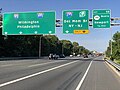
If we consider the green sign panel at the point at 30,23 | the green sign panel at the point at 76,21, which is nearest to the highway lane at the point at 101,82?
the green sign panel at the point at 76,21

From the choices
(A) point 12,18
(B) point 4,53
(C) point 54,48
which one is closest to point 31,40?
(B) point 4,53

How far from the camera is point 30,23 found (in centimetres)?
5125

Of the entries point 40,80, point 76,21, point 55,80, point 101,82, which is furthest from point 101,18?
point 40,80

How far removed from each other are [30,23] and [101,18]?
11.5m

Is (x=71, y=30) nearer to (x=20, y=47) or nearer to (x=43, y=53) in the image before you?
(x=20, y=47)

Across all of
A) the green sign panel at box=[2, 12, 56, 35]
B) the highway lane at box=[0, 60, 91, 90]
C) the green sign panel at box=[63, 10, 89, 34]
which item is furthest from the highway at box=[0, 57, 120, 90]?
the green sign panel at box=[2, 12, 56, 35]

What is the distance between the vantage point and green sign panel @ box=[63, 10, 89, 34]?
163 feet

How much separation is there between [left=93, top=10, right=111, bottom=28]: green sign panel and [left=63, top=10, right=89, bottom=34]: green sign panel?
58.0 inches

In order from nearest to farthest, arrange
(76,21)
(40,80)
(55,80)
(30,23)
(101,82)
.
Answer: (40,80) → (101,82) → (55,80) → (76,21) → (30,23)

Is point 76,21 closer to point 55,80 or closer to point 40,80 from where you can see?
point 55,80

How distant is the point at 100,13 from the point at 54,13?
7.32 metres

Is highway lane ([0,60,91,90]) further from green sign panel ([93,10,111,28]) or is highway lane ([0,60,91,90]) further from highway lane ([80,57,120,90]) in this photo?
green sign panel ([93,10,111,28])

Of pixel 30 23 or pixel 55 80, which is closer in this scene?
pixel 55 80

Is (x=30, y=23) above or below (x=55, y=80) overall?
above
